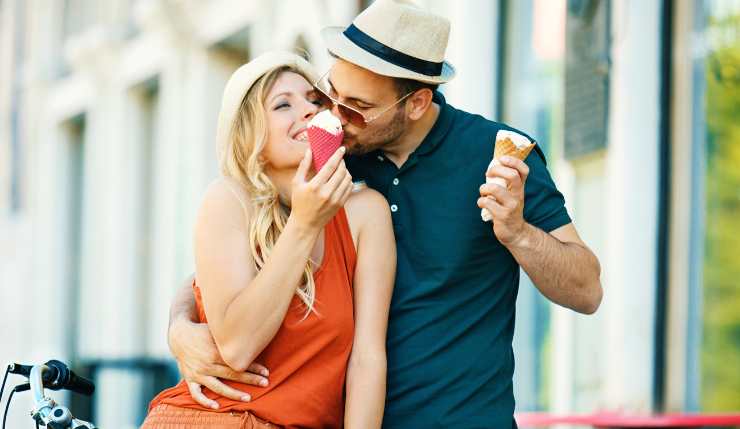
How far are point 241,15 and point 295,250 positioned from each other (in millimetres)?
7977

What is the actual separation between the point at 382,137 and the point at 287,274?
0.53m

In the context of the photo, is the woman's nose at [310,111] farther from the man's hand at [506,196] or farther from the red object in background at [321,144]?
the man's hand at [506,196]

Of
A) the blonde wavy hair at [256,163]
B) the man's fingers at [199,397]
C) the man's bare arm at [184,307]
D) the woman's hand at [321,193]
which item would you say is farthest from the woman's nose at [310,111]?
the man's fingers at [199,397]

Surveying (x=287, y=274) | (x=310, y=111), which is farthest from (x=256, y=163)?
(x=287, y=274)

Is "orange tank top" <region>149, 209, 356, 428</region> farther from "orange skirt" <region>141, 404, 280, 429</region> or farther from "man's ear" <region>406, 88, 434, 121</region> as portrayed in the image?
"man's ear" <region>406, 88, 434, 121</region>

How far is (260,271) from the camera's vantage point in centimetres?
312

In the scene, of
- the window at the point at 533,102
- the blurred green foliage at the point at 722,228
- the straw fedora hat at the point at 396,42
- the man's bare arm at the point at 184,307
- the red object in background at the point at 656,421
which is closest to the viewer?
the straw fedora hat at the point at 396,42

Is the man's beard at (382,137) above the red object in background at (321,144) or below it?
above

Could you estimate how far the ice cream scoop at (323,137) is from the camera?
313 centimetres

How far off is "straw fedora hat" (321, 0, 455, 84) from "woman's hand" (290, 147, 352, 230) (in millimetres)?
380

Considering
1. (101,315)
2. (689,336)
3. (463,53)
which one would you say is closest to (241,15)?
(463,53)

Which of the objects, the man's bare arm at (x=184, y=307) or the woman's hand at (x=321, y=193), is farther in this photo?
the man's bare arm at (x=184, y=307)

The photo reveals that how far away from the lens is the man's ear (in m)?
3.45

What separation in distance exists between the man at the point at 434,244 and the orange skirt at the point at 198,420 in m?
0.05
